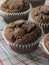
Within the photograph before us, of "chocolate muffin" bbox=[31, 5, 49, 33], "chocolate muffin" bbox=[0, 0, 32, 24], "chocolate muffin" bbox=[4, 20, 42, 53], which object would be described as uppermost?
"chocolate muffin" bbox=[0, 0, 32, 24]

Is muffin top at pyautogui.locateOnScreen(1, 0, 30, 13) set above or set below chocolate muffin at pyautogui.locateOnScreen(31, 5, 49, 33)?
above

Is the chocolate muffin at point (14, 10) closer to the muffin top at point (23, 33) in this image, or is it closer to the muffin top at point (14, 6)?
the muffin top at point (14, 6)

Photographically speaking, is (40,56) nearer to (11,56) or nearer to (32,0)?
(11,56)

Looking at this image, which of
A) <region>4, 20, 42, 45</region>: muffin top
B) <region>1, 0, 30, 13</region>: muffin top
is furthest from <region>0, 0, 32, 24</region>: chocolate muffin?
<region>4, 20, 42, 45</region>: muffin top

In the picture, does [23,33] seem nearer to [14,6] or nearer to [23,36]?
[23,36]

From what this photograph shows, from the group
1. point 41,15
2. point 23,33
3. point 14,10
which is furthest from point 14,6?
point 23,33

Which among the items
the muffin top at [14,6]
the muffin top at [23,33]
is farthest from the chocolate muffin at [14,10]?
the muffin top at [23,33]

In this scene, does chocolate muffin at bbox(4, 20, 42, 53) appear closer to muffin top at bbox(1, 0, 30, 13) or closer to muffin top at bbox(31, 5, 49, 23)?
muffin top at bbox(31, 5, 49, 23)

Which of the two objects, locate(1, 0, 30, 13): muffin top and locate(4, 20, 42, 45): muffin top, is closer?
locate(4, 20, 42, 45): muffin top
